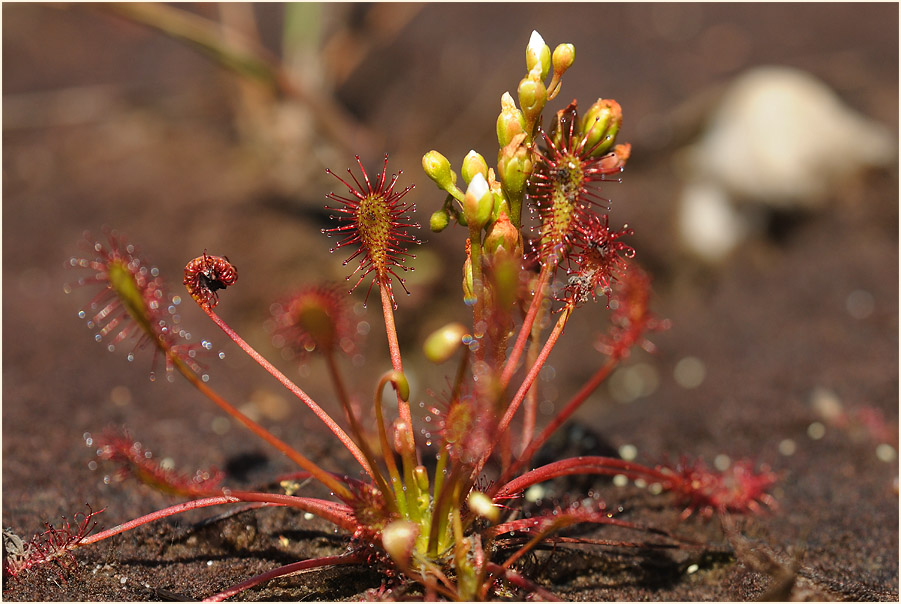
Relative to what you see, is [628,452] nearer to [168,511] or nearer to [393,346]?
[393,346]

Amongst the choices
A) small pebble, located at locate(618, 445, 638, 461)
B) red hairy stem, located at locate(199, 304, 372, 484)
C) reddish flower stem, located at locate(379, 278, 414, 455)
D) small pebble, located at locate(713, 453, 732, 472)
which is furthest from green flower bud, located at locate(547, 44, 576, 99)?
small pebble, located at locate(713, 453, 732, 472)

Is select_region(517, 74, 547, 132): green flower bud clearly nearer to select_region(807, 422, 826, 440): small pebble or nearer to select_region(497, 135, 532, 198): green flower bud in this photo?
select_region(497, 135, 532, 198): green flower bud

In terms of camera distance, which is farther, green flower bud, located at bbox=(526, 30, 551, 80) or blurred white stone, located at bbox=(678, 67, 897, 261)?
blurred white stone, located at bbox=(678, 67, 897, 261)

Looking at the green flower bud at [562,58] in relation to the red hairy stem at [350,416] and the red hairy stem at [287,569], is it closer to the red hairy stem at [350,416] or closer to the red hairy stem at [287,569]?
the red hairy stem at [350,416]

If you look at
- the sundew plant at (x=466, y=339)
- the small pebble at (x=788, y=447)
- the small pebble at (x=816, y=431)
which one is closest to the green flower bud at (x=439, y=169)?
the sundew plant at (x=466, y=339)

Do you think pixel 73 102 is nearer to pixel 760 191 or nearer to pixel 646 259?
pixel 646 259

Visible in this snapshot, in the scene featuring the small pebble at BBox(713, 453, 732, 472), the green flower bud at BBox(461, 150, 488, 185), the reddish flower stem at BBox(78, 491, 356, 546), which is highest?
the green flower bud at BBox(461, 150, 488, 185)
